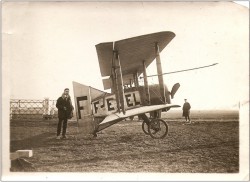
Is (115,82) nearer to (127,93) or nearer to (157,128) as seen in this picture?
(127,93)

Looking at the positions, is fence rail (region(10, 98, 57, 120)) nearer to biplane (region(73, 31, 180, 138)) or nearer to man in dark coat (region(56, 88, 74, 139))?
man in dark coat (region(56, 88, 74, 139))

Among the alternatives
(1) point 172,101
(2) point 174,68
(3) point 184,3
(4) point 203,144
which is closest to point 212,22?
(3) point 184,3

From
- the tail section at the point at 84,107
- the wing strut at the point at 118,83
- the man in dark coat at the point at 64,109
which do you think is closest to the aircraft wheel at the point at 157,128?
the wing strut at the point at 118,83

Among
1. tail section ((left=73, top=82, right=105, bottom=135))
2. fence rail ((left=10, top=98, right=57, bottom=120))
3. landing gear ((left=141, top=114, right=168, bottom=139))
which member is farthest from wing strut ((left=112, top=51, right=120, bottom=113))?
fence rail ((left=10, top=98, right=57, bottom=120))

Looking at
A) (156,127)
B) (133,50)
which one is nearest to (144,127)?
(156,127)

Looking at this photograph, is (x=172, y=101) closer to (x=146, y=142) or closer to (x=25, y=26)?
(x=146, y=142)

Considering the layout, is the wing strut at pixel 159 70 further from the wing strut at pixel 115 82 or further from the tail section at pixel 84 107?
the tail section at pixel 84 107
